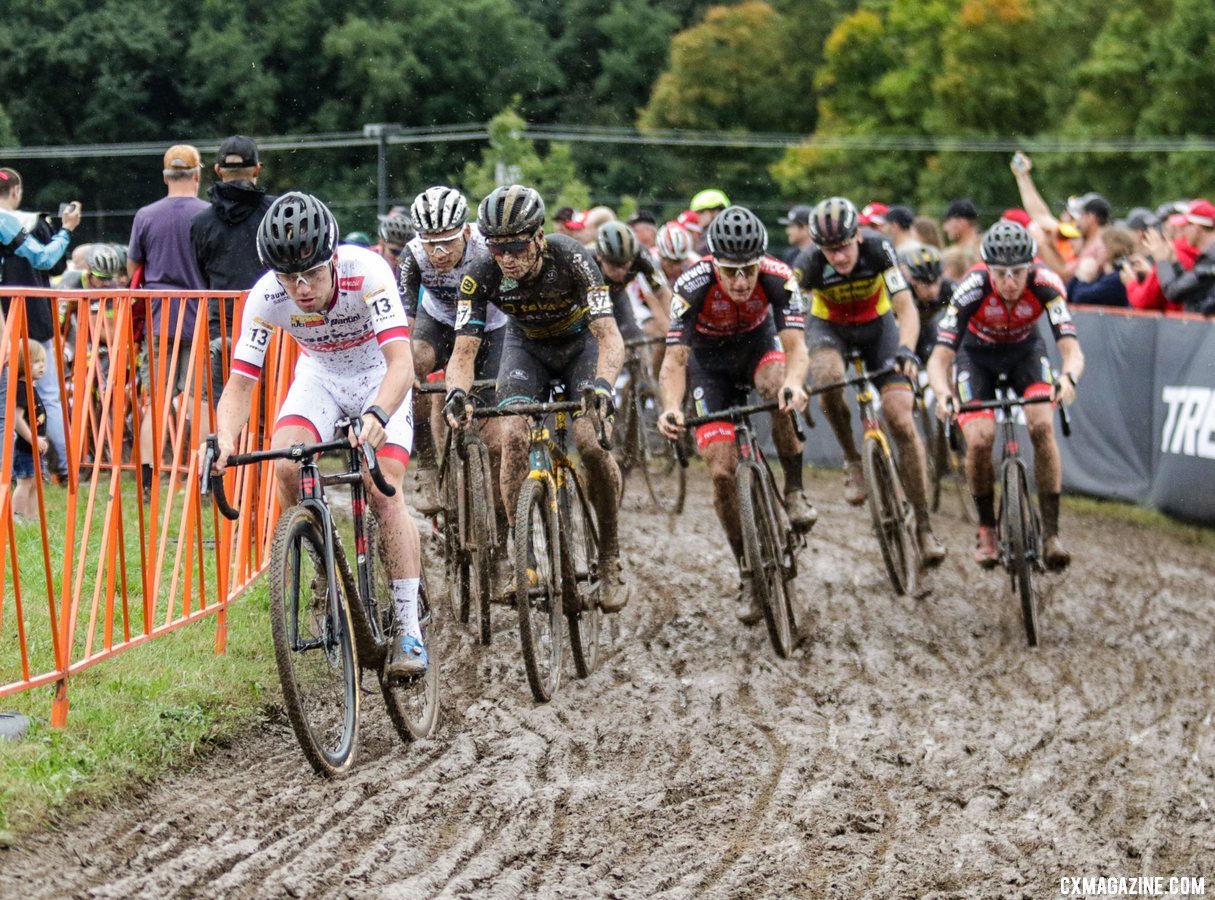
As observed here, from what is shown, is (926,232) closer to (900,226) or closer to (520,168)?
(900,226)

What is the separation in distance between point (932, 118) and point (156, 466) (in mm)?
45293

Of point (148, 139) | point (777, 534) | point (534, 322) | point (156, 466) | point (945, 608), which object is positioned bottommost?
point (945, 608)

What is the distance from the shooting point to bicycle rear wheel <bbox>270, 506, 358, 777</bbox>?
5.82 m

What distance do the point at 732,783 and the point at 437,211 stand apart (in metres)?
3.82

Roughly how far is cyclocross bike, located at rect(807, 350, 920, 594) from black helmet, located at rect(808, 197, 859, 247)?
92 cm

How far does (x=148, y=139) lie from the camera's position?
139 ft

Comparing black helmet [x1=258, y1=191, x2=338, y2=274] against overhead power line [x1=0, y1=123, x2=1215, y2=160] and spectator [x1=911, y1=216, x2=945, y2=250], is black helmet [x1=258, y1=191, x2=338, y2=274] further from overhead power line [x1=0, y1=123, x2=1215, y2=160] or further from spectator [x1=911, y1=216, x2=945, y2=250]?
overhead power line [x1=0, y1=123, x2=1215, y2=160]

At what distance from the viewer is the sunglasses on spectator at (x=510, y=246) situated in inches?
311

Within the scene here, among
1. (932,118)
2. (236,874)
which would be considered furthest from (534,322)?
(932,118)

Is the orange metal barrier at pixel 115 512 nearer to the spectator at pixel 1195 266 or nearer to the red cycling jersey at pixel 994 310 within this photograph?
the red cycling jersey at pixel 994 310

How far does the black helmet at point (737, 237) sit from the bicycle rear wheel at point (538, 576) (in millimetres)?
2006

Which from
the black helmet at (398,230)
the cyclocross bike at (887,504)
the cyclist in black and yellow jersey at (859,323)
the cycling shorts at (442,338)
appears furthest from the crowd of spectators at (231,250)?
the cyclocross bike at (887,504)

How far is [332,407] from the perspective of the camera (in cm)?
686

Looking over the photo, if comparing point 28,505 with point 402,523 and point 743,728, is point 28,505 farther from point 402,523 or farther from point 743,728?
point 743,728
